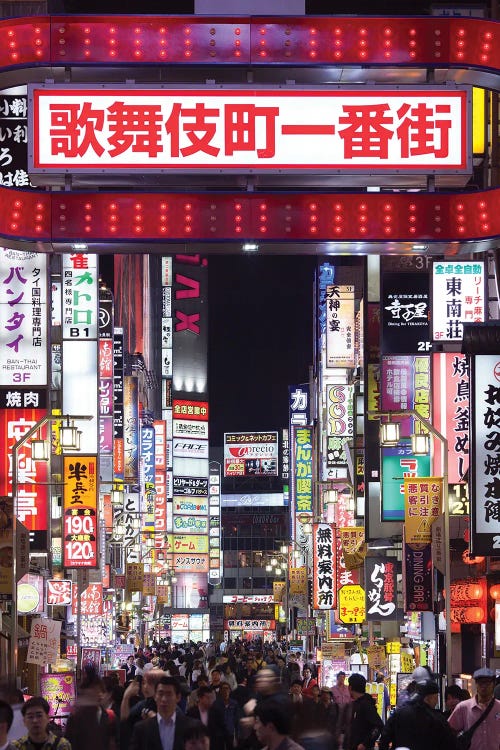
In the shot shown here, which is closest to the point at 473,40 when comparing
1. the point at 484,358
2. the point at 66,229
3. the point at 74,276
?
the point at 66,229

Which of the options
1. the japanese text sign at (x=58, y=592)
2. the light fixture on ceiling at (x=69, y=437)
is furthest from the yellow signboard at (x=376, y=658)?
the light fixture on ceiling at (x=69, y=437)

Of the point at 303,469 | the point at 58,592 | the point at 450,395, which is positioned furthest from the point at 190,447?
the point at 450,395

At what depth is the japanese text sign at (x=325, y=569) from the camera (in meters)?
41.8

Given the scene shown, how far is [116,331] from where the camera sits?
2320 inches

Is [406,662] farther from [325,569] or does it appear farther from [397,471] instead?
[325,569]

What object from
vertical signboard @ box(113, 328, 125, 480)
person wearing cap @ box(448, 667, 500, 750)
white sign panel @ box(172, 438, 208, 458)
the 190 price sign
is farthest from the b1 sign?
white sign panel @ box(172, 438, 208, 458)

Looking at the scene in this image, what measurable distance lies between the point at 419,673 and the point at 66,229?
4642 millimetres

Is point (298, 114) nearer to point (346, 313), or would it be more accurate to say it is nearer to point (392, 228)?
point (392, 228)

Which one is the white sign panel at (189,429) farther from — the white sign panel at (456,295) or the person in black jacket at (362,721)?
the person in black jacket at (362,721)

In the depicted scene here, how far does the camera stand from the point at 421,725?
1109cm

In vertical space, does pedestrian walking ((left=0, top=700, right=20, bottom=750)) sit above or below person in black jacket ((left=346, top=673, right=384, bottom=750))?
above

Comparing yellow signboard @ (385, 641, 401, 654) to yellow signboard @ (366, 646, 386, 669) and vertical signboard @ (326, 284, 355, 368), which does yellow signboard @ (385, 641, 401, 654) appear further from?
vertical signboard @ (326, 284, 355, 368)

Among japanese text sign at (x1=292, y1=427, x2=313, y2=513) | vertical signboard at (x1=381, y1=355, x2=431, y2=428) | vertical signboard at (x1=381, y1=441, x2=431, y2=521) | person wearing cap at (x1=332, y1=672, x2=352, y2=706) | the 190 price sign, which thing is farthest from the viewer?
japanese text sign at (x1=292, y1=427, x2=313, y2=513)

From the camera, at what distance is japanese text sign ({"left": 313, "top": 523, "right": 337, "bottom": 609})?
41781 millimetres
